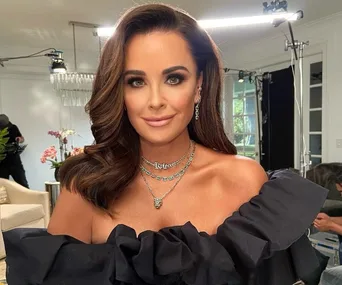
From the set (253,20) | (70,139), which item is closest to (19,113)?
(70,139)

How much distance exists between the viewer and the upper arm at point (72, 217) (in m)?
0.73

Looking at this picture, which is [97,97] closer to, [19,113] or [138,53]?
[138,53]

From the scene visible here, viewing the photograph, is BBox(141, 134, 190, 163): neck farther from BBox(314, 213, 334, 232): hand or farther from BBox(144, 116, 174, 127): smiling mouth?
BBox(314, 213, 334, 232): hand

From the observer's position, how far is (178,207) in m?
0.78

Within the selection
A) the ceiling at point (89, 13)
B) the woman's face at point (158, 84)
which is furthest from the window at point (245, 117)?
the woman's face at point (158, 84)

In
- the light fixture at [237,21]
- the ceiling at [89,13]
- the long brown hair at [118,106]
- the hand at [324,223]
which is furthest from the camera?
the ceiling at [89,13]

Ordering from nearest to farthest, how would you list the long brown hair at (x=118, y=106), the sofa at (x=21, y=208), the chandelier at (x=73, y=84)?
the long brown hair at (x=118, y=106), the sofa at (x=21, y=208), the chandelier at (x=73, y=84)

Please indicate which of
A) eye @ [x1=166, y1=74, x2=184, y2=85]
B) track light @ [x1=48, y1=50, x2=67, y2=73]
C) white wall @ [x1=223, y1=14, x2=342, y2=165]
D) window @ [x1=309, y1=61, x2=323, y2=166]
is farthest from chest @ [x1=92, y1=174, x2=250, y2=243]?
window @ [x1=309, y1=61, x2=323, y2=166]

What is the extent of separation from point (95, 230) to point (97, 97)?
1.01 ft

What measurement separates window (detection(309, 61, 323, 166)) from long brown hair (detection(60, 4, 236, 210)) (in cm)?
316

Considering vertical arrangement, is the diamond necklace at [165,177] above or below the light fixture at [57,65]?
below

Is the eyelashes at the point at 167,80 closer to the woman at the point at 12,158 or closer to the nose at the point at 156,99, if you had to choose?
the nose at the point at 156,99

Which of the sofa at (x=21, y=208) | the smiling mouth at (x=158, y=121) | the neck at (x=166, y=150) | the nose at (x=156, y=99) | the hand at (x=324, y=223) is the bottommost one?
the sofa at (x=21, y=208)

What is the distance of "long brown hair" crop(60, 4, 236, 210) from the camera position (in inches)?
28.2
